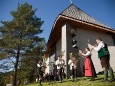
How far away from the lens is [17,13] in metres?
24.5

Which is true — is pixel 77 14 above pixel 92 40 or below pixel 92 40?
above

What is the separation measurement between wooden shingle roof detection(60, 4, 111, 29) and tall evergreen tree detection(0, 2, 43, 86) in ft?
19.7

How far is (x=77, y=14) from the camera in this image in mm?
18188

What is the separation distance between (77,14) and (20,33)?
8.47m

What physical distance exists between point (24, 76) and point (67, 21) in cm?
926

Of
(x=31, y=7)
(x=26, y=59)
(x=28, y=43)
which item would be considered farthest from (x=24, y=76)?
(x=31, y=7)

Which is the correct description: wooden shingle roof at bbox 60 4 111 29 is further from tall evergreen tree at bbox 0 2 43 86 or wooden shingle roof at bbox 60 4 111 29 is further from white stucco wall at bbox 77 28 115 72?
tall evergreen tree at bbox 0 2 43 86

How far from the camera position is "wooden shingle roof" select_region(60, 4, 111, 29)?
669 inches

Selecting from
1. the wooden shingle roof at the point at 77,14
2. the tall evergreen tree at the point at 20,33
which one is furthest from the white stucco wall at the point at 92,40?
the tall evergreen tree at the point at 20,33

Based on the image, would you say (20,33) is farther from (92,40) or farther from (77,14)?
(92,40)

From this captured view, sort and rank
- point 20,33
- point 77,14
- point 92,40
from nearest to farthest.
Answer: point 92,40 < point 77,14 < point 20,33

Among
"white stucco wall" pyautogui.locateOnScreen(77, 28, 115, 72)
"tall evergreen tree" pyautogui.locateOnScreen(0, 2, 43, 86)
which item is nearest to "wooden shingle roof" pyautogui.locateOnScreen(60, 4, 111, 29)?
"white stucco wall" pyautogui.locateOnScreen(77, 28, 115, 72)

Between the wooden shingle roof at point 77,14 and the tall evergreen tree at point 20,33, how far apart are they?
19.7ft

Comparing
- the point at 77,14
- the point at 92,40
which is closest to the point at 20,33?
the point at 77,14
